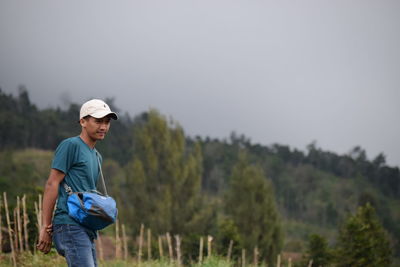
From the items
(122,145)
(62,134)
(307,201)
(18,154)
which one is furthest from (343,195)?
(18,154)

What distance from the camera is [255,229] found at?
26891 mm

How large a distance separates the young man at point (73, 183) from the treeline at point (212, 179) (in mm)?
11137

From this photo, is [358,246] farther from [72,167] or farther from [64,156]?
[64,156]

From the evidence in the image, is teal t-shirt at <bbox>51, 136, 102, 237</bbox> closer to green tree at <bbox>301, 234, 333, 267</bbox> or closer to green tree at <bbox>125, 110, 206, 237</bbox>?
green tree at <bbox>301, 234, 333, 267</bbox>

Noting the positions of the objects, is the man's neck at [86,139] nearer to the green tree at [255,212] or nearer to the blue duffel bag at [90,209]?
the blue duffel bag at [90,209]

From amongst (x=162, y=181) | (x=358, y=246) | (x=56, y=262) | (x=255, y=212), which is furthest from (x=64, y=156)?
(x=255, y=212)

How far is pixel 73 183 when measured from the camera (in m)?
3.45

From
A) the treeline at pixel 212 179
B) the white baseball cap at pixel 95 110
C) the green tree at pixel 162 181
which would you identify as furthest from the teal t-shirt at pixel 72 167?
the green tree at pixel 162 181

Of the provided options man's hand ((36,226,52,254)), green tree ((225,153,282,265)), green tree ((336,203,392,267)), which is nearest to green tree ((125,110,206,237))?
green tree ((225,153,282,265))

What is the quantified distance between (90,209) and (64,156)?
0.37 metres

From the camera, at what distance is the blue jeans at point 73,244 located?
11.1ft

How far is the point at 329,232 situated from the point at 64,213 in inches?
2117

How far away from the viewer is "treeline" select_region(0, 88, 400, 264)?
26.6 meters

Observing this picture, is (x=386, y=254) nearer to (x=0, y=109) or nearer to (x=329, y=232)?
(x=329, y=232)
